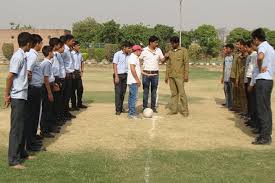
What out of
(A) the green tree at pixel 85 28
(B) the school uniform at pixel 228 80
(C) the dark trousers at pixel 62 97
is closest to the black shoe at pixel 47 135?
Answer: (C) the dark trousers at pixel 62 97

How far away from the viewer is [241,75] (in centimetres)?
1152

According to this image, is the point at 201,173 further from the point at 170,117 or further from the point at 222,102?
the point at 222,102

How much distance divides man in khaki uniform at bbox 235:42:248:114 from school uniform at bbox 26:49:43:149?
5802 millimetres

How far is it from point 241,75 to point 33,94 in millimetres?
6190

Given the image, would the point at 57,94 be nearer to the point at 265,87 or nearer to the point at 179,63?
the point at 179,63

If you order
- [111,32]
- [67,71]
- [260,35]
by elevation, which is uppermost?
[111,32]

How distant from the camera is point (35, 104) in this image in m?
7.40

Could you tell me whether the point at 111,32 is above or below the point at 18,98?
above

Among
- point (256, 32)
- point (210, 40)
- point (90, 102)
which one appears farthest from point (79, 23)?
point (256, 32)

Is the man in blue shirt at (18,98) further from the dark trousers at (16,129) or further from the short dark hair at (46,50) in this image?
the short dark hair at (46,50)

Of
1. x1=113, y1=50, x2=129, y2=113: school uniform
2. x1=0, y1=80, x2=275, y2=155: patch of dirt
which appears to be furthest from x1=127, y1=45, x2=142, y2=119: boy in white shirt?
x1=113, y1=50, x2=129, y2=113: school uniform

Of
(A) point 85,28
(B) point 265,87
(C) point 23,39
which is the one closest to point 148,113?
(B) point 265,87

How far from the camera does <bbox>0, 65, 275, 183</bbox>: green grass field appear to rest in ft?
19.7

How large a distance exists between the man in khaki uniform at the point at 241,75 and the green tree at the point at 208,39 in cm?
4152
